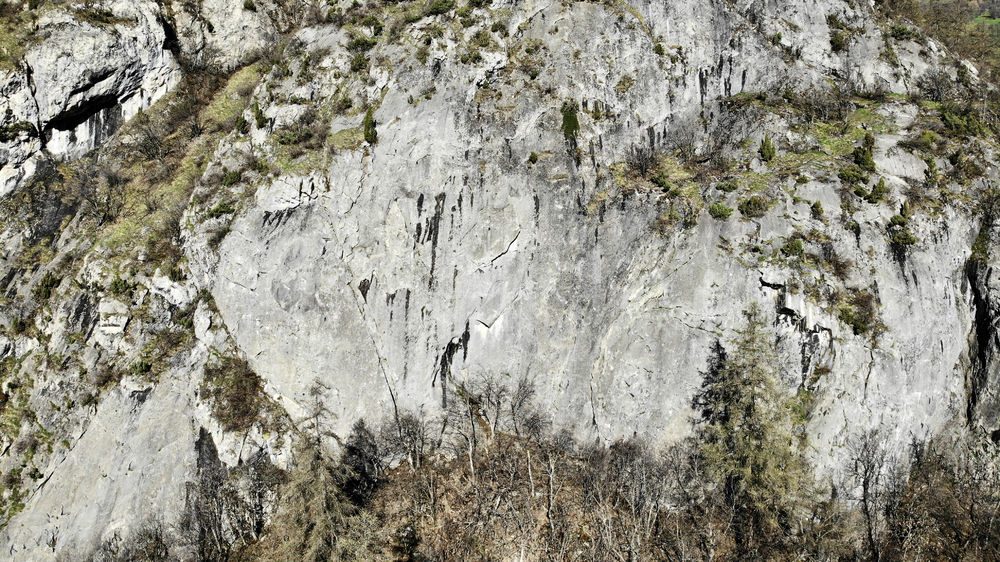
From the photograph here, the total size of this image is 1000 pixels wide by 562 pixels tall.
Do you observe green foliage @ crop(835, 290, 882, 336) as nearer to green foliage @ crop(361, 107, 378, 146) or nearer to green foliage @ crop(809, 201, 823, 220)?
green foliage @ crop(809, 201, 823, 220)

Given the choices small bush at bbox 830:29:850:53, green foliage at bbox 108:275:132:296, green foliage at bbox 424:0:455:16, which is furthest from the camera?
small bush at bbox 830:29:850:53

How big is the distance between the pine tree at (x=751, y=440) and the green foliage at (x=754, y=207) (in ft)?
20.1

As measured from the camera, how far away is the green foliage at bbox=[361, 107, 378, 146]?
3716 centimetres

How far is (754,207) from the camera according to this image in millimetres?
33344

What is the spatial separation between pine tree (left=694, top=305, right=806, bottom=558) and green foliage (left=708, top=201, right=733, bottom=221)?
6040mm

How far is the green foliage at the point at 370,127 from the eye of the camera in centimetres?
3716

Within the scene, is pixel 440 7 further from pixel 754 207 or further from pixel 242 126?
pixel 754 207

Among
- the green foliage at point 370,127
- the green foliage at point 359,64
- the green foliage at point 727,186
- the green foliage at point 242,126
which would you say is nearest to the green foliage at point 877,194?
the green foliage at point 727,186

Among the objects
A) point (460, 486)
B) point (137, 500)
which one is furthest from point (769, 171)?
point (137, 500)

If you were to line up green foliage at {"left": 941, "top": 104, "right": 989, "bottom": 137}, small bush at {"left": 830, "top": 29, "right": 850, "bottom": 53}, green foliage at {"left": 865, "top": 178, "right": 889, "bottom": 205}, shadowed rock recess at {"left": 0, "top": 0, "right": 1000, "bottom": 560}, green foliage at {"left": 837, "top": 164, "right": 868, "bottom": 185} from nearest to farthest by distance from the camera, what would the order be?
shadowed rock recess at {"left": 0, "top": 0, "right": 1000, "bottom": 560} → green foliage at {"left": 865, "top": 178, "right": 889, "bottom": 205} → green foliage at {"left": 837, "top": 164, "right": 868, "bottom": 185} → green foliage at {"left": 941, "top": 104, "right": 989, "bottom": 137} → small bush at {"left": 830, "top": 29, "right": 850, "bottom": 53}

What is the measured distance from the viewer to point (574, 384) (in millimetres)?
34594

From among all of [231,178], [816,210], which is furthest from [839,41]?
[231,178]

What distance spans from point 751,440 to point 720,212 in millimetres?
13858

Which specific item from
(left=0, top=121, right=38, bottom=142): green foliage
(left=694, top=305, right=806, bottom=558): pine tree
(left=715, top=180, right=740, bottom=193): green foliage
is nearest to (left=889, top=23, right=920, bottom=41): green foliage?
(left=715, top=180, right=740, bottom=193): green foliage
